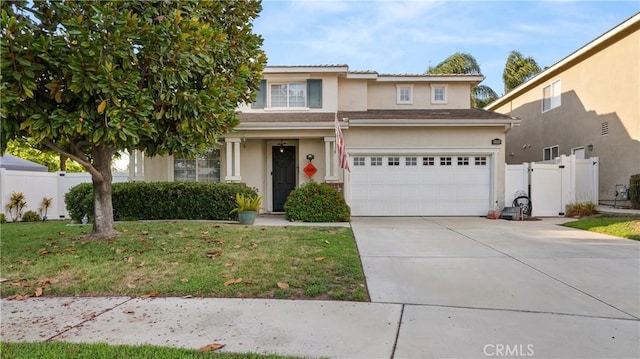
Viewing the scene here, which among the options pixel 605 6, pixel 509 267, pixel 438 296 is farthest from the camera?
pixel 605 6

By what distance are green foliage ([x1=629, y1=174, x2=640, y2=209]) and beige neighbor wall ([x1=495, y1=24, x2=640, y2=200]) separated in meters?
0.62

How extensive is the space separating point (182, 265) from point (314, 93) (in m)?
10.00

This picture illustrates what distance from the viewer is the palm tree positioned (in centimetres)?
2384

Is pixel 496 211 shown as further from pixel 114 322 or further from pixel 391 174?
pixel 114 322

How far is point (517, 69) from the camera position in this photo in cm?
2416

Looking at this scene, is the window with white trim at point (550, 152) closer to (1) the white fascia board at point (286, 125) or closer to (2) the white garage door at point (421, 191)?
(2) the white garage door at point (421, 191)

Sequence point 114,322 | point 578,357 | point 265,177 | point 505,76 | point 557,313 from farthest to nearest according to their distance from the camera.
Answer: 1. point 505,76
2. point 265,177
3. point 557,313
4. point 114,322
5. point 578,357

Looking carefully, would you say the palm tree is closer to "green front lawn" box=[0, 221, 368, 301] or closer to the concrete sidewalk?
the concrete sidewalk

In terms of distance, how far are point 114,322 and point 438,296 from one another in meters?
3.43

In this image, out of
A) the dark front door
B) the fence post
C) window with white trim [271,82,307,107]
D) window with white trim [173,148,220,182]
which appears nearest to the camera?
the fence post

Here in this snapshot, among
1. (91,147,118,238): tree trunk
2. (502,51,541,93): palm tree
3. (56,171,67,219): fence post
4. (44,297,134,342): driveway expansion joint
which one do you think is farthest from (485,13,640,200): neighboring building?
(56,171,67,219): fence post

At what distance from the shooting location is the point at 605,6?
10.6 metres

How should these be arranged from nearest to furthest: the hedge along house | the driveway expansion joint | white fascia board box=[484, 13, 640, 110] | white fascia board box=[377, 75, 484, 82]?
the driveway expansion joint < white fascia board box=[484, 13, 640, 110] < the hedge along house < white fascia board box=[377, 75, 484, 82]

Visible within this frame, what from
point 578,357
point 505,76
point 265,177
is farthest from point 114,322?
point 505,76
